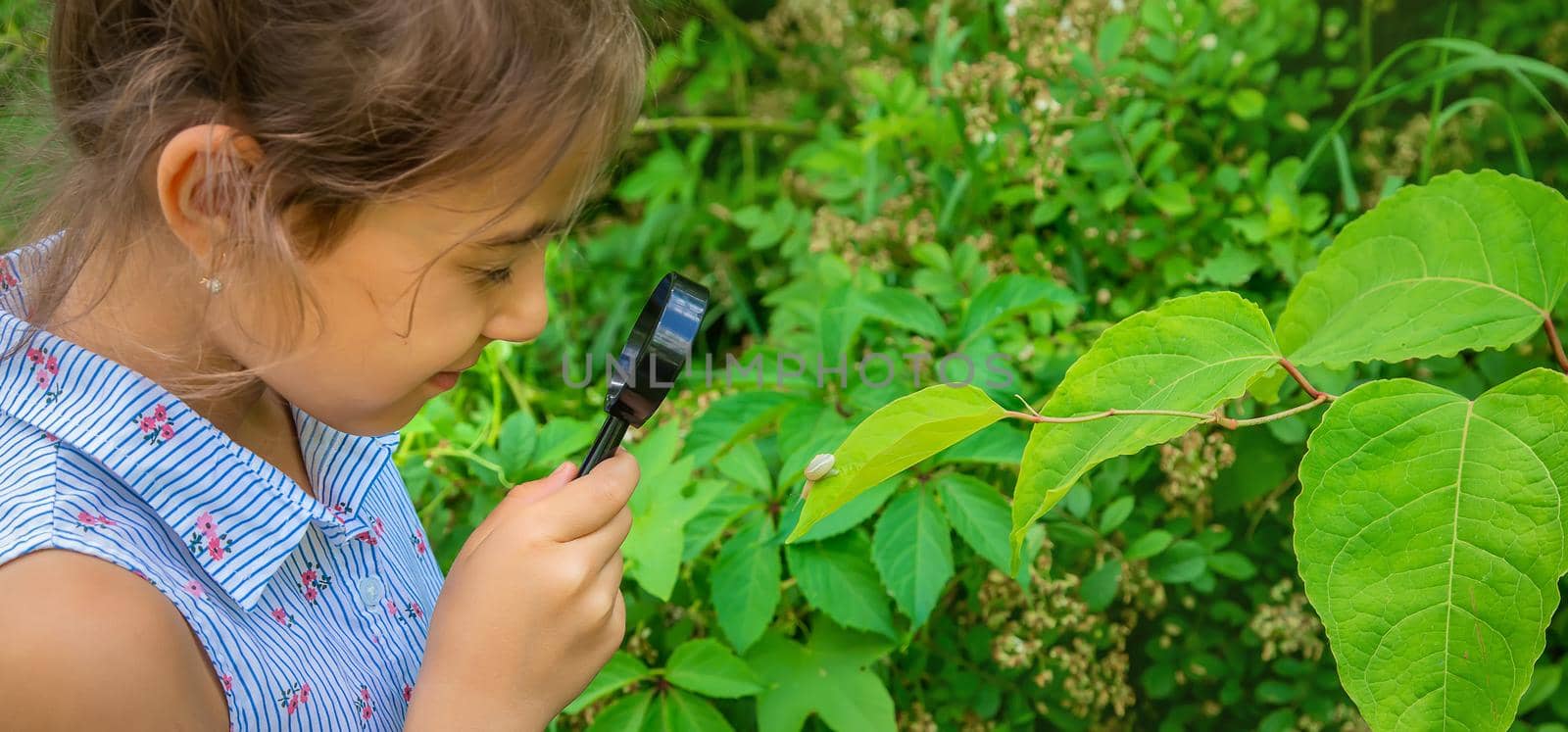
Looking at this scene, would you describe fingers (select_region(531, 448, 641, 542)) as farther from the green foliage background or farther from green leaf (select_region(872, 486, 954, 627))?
green leaf (select_region(872, 486, 954, 627))

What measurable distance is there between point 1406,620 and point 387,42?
0.65m

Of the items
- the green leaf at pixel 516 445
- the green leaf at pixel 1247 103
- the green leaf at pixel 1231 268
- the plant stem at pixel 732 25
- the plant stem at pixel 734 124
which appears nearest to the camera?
the green leaf at pixel 516 445

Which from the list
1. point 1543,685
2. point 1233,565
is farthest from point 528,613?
point 1543,685

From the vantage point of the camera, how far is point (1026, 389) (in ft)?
4.35

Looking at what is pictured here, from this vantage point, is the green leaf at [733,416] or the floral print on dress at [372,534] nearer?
the floral print on dress at [372,534]

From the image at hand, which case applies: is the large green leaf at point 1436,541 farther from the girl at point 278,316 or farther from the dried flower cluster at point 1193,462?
the dried flower cluster at point 1193,462

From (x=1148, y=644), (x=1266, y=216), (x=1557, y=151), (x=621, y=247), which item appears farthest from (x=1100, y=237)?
(x=621, y=247)

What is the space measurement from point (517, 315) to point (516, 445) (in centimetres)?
43

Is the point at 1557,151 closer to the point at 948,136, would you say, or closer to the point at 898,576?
the point at 948,136

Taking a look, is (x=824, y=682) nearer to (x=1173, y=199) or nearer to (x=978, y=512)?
(x=978, y=512)

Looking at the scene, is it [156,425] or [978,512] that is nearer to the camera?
[156,425]

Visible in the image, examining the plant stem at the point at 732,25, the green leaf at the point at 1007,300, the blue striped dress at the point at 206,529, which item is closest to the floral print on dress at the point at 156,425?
the blue striped dress at the point at 206,529

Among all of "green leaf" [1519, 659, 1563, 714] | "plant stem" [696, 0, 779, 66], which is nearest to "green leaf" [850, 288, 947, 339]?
"green leaf" [1519, 659, 1563, 714]

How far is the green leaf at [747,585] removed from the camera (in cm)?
108
